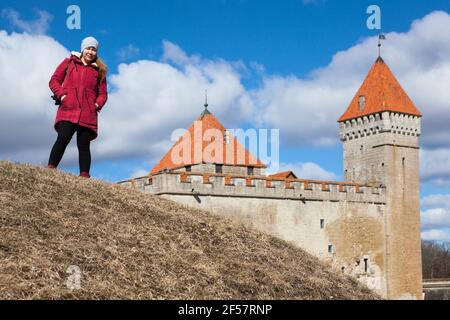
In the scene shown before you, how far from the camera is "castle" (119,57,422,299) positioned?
28.5m

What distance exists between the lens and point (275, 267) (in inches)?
409

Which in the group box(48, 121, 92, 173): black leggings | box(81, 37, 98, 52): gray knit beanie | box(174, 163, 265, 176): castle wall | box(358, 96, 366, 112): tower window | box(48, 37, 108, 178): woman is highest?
box(358, 96, 366, 112): tower window

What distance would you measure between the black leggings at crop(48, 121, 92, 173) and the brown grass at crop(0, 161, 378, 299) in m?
0.33

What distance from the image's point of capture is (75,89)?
467 inches

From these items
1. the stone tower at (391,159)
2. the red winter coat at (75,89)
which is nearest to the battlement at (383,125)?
the stone tower at (391,159)

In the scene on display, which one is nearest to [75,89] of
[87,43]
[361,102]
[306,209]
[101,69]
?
[101,69]

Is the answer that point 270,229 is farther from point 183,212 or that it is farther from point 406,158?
point 183,212

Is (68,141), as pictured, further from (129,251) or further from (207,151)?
(207,151)

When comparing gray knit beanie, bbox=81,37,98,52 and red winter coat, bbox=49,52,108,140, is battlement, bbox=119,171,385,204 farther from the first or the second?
gray knit beanie, bbox=81,37,98,52

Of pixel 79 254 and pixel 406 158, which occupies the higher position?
pixel 406 158

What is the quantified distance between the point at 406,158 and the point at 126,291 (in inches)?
1120

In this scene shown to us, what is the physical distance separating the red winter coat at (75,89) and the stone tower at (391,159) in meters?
23.5

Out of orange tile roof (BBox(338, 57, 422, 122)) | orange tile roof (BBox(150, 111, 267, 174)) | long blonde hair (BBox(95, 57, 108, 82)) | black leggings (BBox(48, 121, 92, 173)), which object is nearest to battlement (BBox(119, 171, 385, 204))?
orange tile roof (BBox(150, 111, 267, 174))
